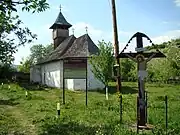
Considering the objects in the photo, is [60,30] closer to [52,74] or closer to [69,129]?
[52,74]

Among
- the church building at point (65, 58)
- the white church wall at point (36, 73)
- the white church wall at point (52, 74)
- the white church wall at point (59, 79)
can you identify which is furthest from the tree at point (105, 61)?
→ the white church wall at point (36, 73)

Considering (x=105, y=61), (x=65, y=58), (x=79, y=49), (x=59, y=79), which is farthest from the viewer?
(x=59, y=79)

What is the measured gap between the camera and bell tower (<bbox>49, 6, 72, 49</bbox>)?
51250 millimetres

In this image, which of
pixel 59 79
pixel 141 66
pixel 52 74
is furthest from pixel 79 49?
pixel 141 66

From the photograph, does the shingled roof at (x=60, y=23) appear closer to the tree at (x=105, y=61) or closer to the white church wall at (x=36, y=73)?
the white church wall at (x=36, y=73)

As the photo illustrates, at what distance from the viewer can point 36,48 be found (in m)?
124

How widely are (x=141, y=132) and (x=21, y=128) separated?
5.19 meters

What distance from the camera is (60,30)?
51.7m

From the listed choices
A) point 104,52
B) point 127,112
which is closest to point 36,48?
point 104,52

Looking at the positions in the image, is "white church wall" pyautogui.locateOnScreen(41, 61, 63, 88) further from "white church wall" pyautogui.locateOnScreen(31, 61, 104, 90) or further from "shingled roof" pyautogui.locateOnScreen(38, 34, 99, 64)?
"shingled roof" pyautogui.locateOnScreen(38, 34, 99, 64)

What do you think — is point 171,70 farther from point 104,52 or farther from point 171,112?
point 171,112

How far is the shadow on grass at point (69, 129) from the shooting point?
476 inches

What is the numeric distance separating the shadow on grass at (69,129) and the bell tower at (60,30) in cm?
3845

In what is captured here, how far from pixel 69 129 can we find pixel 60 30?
40082 mm
